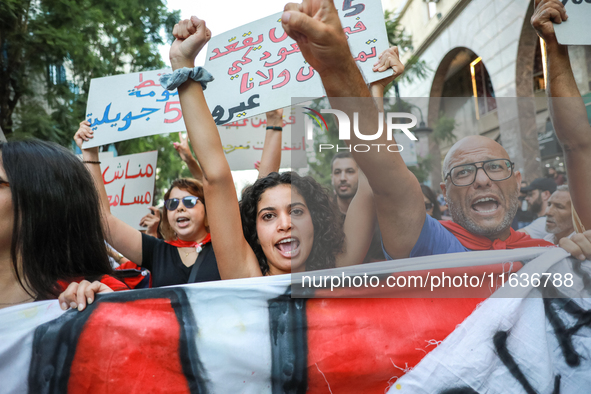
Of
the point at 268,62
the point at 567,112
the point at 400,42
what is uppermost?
the point at 400,42

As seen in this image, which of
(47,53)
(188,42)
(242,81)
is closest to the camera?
(188,42)

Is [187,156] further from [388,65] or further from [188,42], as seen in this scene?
[388,65]

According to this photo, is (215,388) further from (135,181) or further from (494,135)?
(494,135)

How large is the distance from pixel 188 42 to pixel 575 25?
1493 millimetres

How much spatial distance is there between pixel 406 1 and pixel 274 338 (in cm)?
1899

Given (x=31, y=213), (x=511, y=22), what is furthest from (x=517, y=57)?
(x=31, y=213)

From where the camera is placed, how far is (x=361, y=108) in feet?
4.19

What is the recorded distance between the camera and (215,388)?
118cm

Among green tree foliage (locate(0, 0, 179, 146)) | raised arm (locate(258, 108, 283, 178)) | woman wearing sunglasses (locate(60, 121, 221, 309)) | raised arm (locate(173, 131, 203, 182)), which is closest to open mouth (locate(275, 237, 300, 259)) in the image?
woman wearing sunglasses (locate(60, 121, 221, 309))

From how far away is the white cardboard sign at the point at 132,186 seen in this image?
374 centimetres

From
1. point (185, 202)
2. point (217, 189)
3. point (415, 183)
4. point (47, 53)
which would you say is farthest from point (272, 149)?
point (47, 53)

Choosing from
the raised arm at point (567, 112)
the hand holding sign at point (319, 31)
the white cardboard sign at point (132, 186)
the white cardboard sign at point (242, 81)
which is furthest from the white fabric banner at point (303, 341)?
the white cardboard sign at point (132, 186)

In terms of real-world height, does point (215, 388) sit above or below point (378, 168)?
below

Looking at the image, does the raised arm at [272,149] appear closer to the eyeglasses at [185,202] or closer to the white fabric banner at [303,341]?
the eyeglasses at [185,202]
